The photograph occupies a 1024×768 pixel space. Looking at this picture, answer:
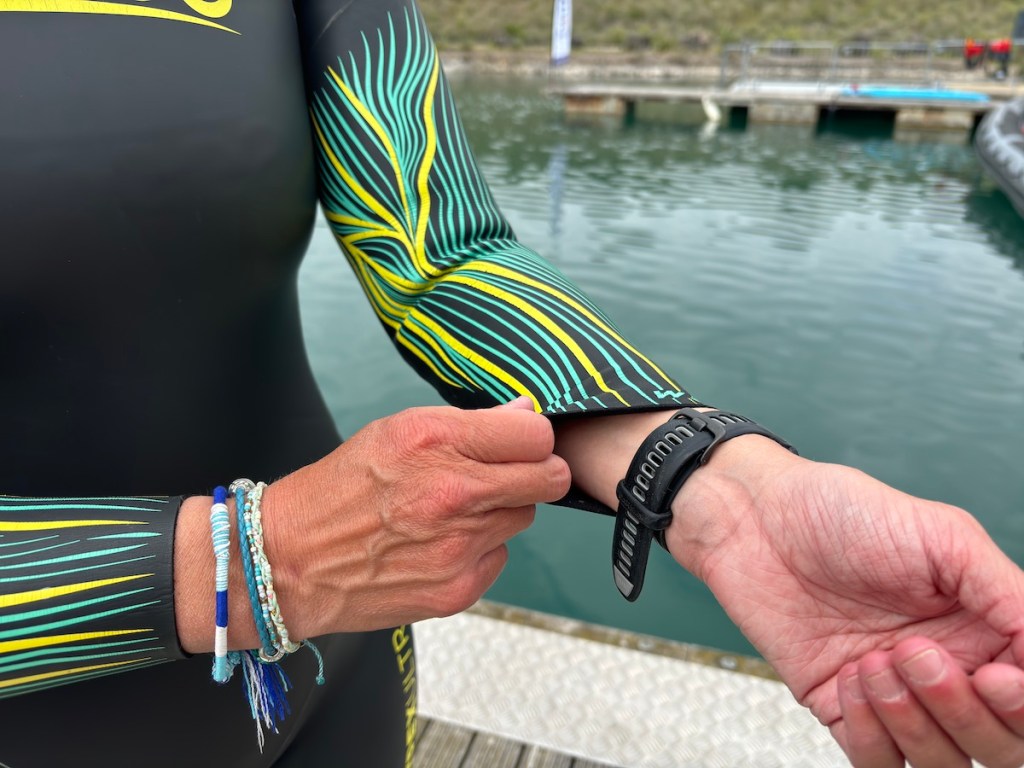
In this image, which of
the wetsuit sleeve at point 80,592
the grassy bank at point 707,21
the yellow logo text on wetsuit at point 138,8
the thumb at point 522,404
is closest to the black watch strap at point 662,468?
the thumb at point 522,404

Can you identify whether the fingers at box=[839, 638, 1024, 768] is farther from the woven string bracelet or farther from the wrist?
the woven string bracelet

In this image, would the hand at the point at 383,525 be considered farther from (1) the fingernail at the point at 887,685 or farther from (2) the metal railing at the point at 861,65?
(2) the metal railing at the point at 861,65

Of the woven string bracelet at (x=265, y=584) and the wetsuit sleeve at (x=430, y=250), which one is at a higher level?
the wetsuit sleeve at (x=430, y=250)

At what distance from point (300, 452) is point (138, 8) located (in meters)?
0.64

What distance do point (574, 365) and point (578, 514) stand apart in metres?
3.49

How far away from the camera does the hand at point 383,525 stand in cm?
74

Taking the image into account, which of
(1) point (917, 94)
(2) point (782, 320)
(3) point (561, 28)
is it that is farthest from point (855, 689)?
(3) point (561, 28)

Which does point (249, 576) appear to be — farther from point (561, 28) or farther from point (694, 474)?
point (561, 28)

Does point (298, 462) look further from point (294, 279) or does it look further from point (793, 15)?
point (793, 15)

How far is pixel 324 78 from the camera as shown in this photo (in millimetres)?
1077

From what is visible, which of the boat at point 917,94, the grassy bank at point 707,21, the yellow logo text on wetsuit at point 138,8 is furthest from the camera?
the grassy bank at point 707,21

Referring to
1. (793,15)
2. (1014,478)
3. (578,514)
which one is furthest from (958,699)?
(793,15)

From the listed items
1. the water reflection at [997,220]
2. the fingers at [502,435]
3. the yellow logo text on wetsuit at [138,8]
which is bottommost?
the water reflection at [997,220]

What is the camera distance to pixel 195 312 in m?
0.94
